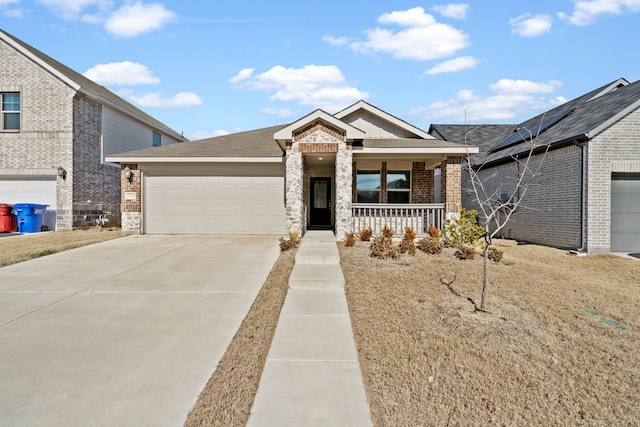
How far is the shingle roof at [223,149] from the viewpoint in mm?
12648

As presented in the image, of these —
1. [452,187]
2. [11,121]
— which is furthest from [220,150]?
[11,121]

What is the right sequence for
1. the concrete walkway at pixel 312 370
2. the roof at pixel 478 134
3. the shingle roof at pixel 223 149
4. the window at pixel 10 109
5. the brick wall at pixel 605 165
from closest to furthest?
the concrete walkway at pixel 312 370
the brick wall at pixel 605 165
the shingle roof at pixel 223 149
the window at pixel 10 109
the roof at pixel 478 134

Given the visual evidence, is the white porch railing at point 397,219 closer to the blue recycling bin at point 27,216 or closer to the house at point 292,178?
the house at point 292,178

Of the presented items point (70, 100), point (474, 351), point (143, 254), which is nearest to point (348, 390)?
point (474, 351)

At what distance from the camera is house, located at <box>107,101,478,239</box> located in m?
11.0

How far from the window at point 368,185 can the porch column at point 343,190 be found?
3.21 metres

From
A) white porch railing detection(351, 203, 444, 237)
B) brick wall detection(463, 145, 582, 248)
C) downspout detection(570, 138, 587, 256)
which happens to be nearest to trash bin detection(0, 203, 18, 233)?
white porch railing detection(351, 203, 444, 237)

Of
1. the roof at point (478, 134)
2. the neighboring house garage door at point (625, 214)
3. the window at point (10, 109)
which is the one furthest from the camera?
the roof at point (478, 134)

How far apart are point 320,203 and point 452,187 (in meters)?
5.75

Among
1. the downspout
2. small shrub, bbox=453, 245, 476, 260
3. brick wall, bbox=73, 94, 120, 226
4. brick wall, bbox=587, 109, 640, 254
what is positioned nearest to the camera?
small shrub, bbox=453, 245, 476, 260

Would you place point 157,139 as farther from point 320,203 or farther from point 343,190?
point 343,190

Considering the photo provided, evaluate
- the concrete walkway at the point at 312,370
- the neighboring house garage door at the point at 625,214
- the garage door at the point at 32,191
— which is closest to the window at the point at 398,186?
the neighboring house garage door at the point at 625,214

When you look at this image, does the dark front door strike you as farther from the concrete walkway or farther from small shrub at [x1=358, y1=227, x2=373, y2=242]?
the concrete walkway

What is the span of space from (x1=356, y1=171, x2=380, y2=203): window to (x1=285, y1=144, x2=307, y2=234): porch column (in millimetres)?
3777
